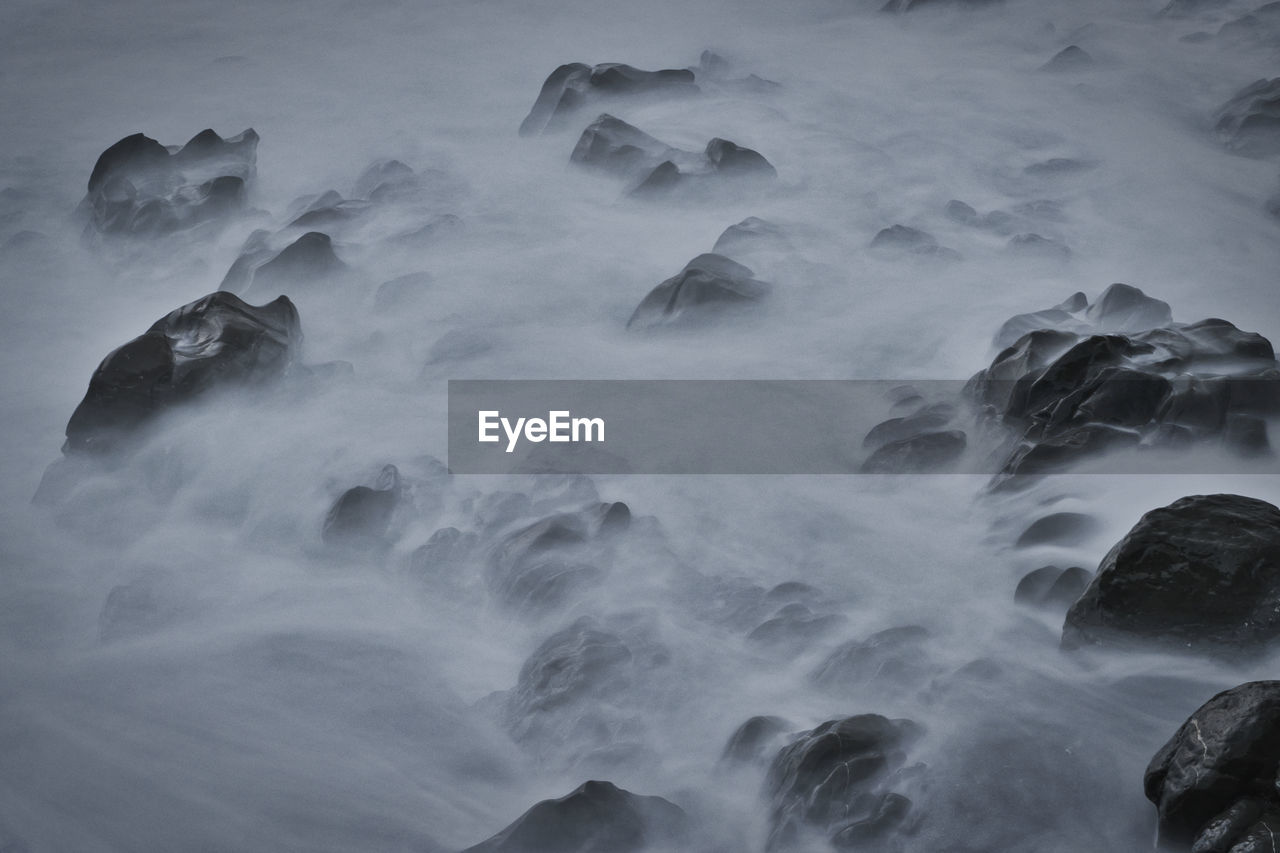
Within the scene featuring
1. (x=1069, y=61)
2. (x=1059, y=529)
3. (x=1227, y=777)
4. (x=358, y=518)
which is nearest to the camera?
(x=1227, y=777)

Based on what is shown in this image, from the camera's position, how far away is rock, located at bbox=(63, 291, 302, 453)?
16.3ft

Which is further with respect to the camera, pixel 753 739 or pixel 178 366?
pixel 178 366

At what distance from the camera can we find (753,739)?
3.50m

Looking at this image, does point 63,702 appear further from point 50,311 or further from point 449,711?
point 50,311

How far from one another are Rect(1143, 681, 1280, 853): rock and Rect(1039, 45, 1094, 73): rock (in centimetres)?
561

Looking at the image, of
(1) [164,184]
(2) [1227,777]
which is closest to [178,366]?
(1) [164,184]

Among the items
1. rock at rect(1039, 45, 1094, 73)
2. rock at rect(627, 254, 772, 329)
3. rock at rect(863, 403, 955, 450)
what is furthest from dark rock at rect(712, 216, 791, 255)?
rock at rect(1039, 45, 1094, 73)

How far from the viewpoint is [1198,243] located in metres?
5.91

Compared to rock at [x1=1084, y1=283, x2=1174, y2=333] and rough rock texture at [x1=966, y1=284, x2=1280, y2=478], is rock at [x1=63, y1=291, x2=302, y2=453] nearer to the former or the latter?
rough rock texture at [x1=966, y1=284, x2=1280, y2=478]

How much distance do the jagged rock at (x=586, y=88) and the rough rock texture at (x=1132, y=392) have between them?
11.2 ft

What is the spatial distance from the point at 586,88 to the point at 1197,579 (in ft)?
15.9

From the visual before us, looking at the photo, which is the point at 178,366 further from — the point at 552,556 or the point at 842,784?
the point at 842,784

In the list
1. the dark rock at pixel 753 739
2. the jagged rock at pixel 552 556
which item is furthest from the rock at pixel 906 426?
the dark rock at pixel 753 739

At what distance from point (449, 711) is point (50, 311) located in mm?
3539
